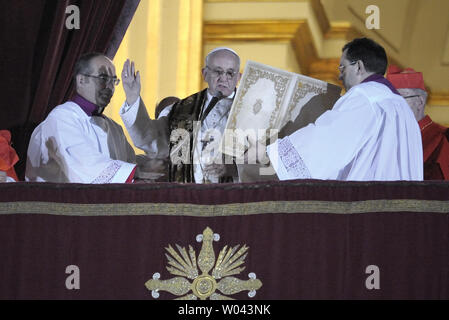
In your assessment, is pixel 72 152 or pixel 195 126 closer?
pixel 72 152

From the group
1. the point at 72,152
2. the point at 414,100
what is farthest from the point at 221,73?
the point at 414,100

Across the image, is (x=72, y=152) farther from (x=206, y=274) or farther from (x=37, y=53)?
(x=206, y=274)

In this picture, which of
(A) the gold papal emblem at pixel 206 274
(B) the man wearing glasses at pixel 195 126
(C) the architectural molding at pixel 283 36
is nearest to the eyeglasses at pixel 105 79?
(B) the man wearing glasses at pixel 195 126

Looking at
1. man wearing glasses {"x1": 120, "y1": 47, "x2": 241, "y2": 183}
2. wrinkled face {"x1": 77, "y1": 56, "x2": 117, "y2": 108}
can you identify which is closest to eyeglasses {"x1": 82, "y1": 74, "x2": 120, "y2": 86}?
wrinkled face {"x1": 77, "y1": 56, "x2": 117, "y2": 108}

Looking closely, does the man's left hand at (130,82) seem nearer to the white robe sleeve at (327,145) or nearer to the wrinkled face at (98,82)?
the wrinkled face at (98,82)

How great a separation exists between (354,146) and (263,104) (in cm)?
49

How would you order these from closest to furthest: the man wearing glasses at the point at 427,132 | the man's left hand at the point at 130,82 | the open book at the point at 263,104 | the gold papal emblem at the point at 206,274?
the gold papal emblem at the point at 206,274 → the open book at the point at 263,104 → the man's left hand at the point at 130,82 → the man wearing glasses at the point at 427,132

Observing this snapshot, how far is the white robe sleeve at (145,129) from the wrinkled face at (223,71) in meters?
0.35

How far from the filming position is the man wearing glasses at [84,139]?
4285mm

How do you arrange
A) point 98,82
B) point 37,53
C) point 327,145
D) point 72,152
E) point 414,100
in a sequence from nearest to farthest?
point 327,145 < point 72,152 < point 98,82 < point 37,53 < point 414,100

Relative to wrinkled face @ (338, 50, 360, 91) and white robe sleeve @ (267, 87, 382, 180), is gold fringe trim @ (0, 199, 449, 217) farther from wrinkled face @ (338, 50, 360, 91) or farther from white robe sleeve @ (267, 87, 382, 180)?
wrinkled face @ (338, 50, 360, 91)

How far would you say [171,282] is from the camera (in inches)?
135

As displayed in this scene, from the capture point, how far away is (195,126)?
4.71m
